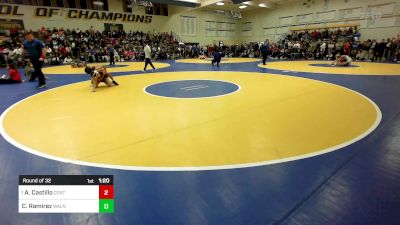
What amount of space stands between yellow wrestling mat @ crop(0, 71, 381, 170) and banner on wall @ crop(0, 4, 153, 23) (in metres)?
17.6

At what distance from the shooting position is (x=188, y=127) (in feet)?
13.3

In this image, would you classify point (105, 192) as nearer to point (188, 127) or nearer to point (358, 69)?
point (188, 127)

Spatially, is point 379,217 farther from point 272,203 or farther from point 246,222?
point 246,222

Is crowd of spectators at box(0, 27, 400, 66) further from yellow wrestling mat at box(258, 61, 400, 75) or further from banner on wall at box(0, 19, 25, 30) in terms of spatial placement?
yellow wrestling mat at box(258, 61, 400, 75)

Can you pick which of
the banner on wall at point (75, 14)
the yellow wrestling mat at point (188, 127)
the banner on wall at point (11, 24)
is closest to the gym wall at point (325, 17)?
→ the banner on wall at point (75, 14)

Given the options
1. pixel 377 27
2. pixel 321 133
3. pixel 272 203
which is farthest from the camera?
pixel 377 27

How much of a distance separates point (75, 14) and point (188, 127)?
22781mm

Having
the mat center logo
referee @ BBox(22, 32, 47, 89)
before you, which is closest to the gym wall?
the mat center logo

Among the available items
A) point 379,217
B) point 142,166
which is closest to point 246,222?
point 379,217

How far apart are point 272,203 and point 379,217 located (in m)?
0.84

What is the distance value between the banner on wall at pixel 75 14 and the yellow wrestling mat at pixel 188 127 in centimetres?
1764

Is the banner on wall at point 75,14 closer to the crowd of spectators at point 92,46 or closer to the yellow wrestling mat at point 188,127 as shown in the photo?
the crowd of spectators at point 92,46

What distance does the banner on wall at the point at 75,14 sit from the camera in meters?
18.7

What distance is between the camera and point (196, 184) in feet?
8.04
